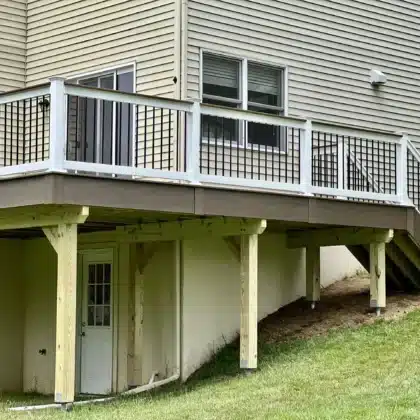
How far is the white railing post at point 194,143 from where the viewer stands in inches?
492

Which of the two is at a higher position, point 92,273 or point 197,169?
point 197,169

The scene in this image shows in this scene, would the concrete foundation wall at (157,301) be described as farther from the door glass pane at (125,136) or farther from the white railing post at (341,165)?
the white railing post at (341,165)

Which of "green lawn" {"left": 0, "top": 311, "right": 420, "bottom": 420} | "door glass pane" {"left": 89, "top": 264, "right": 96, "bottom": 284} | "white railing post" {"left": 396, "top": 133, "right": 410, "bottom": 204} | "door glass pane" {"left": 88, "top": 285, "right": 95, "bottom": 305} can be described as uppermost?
"white railing post" {"left": 396, "top": 133, "right": 410, "bottom": 204}

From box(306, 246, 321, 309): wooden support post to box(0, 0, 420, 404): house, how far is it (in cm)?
3

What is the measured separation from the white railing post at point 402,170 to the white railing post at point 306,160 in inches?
72.3

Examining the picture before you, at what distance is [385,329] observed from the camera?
13.9 metres

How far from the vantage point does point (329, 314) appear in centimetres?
1513

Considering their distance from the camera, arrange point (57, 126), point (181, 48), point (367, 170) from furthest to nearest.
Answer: point (367, 170) < point (181, 48) < point (57, 126)

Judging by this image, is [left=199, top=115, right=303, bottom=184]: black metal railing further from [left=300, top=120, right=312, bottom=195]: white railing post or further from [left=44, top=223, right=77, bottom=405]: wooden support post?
[left=44, top=223, right=77, bottom=405]: wooden support post

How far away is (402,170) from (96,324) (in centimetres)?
532

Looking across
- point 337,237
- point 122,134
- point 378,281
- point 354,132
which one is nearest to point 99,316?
point 122,134

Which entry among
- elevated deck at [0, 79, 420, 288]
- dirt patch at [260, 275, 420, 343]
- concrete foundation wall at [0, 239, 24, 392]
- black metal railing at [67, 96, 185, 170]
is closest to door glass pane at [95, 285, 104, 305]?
elevated deck at [0, 79, 420, 288]

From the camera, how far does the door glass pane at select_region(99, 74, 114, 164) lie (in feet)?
49.2

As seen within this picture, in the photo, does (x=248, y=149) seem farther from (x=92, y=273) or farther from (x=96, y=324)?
→ (x=96, y=324)
